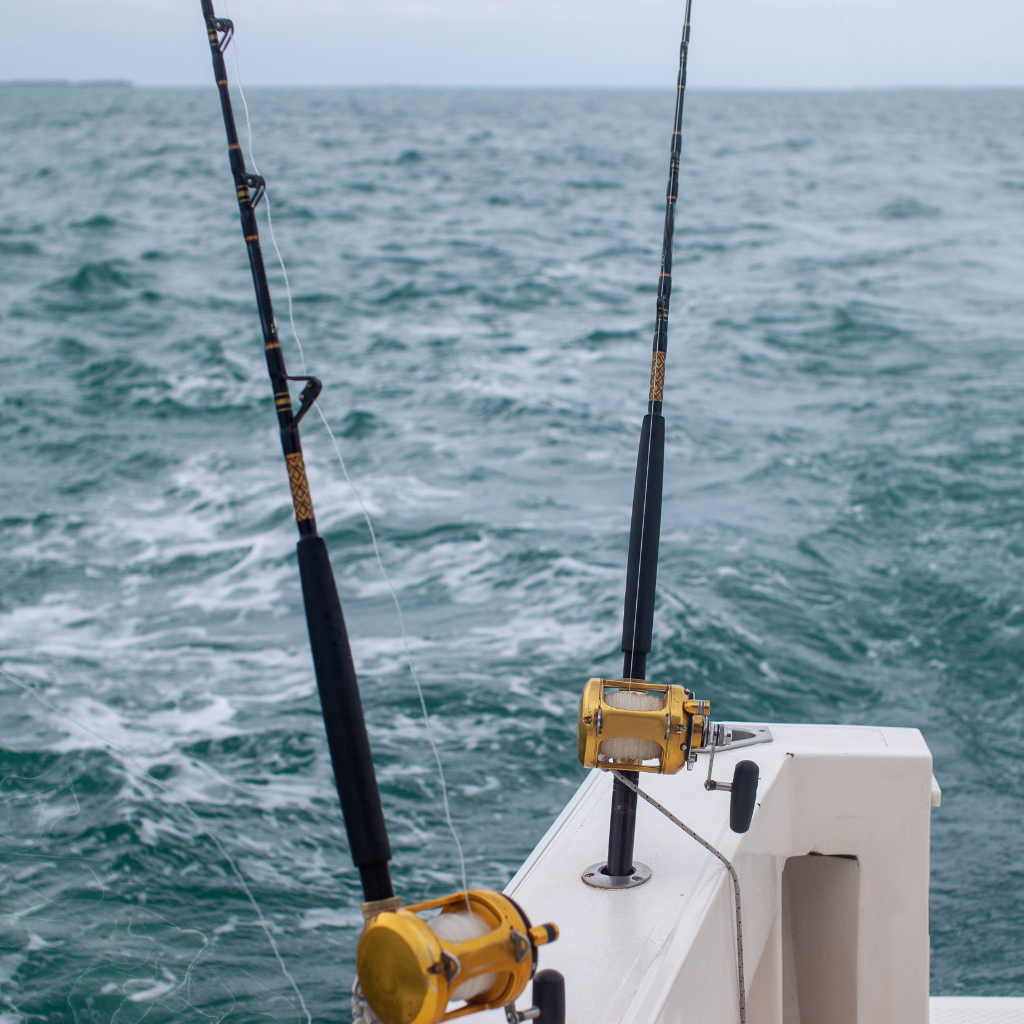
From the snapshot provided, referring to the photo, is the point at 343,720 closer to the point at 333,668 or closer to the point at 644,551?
the point at 333,668

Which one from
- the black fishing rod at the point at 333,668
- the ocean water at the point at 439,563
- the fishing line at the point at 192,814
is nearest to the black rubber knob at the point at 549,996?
the black fishing rod at the point at 333,668

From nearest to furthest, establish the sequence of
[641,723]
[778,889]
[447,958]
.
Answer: [447,958] < [641,723] < [778,889]

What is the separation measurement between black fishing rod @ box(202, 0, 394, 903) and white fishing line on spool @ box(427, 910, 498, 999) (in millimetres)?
68

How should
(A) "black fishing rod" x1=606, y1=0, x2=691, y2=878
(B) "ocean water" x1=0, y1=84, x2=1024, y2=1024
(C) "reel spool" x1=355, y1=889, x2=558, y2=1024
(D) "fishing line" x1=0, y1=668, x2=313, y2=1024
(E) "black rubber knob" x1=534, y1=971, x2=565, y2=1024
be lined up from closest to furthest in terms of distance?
(C) "reel spool" x1=355, y1=889, x2=558, y2=1024
(E) "black rubber knob" x1=534, y1=971, x2=565, y2=1024
(A) "black fishing rod" x1=606, y1=0, x2=691, y2=878
(D) "fishing line" x1=0, y1=668, x2=313, y2=1024
(B) "ocean water" x1=0, y1=84, x2=1024, y2=1024

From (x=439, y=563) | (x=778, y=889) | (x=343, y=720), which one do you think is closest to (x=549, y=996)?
(x=343, y=720)

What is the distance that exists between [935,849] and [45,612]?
3993 millimetres

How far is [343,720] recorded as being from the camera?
3.87 ft

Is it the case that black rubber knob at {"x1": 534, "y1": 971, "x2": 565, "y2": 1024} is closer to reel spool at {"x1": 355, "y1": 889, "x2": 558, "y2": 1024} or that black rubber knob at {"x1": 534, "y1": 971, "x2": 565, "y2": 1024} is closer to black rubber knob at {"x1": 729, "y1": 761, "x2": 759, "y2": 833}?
reel spool at {"x1": 355, "y1": 889, "x2": 558, "y2": 1024}

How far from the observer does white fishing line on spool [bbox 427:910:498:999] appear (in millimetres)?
1098

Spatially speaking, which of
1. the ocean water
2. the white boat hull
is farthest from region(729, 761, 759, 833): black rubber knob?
the ocean water

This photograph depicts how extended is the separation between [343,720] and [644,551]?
0.67 m

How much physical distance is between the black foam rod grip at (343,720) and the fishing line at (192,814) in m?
1.57

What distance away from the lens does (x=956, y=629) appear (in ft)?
16.3

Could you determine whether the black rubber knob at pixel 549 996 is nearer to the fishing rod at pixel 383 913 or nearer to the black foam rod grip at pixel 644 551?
the fishing rod at pixel 383 913
